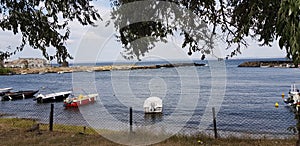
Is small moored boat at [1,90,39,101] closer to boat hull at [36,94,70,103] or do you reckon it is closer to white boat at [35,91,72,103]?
white boat at [35,91,72,103]

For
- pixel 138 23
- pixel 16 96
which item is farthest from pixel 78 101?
pixel 138 23

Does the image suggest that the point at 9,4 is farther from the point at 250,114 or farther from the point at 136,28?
the point at 250,114

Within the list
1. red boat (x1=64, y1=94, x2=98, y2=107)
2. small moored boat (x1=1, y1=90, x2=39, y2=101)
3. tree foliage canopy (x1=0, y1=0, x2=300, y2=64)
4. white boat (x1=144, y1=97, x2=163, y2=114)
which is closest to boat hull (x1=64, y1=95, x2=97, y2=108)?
red boat (x1=64, y1=94, x2=98, y2=107)

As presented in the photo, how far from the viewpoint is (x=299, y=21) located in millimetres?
2535

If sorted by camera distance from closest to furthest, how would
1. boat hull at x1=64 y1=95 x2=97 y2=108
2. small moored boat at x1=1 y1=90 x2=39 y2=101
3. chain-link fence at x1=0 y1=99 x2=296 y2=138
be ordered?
chain-link fence at x1=0 y1=99 x2=296 y2=138
boat hull at x1=64 y1=95 x2=97 y2=108
small moored boat at x1=1 y1=90 x2=39 y2=101

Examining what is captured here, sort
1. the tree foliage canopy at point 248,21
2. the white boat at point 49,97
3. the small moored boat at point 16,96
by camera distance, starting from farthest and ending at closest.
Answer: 1. the small moored boat at point 16,96
2. the white boat at point 49,97
3. the tree foliage canopy at point 248,21

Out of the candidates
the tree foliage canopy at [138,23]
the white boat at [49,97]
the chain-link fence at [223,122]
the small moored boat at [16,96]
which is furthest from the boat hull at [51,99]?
the tree foliage canopy at [138,23]

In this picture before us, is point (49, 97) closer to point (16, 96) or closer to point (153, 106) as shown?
point (16, 96)

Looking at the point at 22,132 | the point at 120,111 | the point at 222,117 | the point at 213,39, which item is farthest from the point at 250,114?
the point at 213,39

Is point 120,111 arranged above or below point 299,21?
below

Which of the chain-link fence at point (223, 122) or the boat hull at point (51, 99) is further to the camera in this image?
the boat hull at point (51, 99)

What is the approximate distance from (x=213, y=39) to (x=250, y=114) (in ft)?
64.3

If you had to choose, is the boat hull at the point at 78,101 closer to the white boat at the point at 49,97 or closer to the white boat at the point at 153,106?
the white boat at the point at 49,97

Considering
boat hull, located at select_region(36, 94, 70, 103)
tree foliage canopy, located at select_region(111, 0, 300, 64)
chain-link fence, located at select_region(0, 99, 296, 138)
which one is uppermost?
tree foliage canopy, located at select_region(111, 0, 300, 64)
